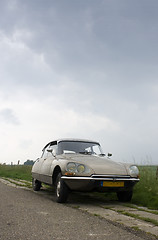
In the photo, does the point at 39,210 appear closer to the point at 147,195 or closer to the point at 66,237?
the point at 66,237

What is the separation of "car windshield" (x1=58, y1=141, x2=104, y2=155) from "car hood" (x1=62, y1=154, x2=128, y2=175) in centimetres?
82

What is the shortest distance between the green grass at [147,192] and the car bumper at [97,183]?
0.67 metres

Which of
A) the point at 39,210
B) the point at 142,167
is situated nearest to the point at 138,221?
the point at 39,210

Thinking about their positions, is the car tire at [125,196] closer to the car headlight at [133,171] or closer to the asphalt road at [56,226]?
the car headlight at [133,171]

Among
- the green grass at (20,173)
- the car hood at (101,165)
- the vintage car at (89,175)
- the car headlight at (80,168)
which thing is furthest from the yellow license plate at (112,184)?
the green grass at (20,173)

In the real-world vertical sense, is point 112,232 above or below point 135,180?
below

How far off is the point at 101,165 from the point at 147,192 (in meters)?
1.76

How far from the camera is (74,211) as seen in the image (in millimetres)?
5469

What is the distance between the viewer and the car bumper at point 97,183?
6289 mm

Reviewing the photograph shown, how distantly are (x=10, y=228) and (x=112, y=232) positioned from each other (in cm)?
138

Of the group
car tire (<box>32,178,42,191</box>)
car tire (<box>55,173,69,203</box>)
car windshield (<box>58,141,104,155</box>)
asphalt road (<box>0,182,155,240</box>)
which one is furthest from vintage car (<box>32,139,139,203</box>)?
car tire (<box>32,178,42,191</box>)

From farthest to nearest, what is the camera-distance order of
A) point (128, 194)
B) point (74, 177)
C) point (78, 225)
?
point (128, 194) → point (74, 177) → point (78, 225)

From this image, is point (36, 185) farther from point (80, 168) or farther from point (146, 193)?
point (146, 193)

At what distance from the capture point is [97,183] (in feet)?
20.7
